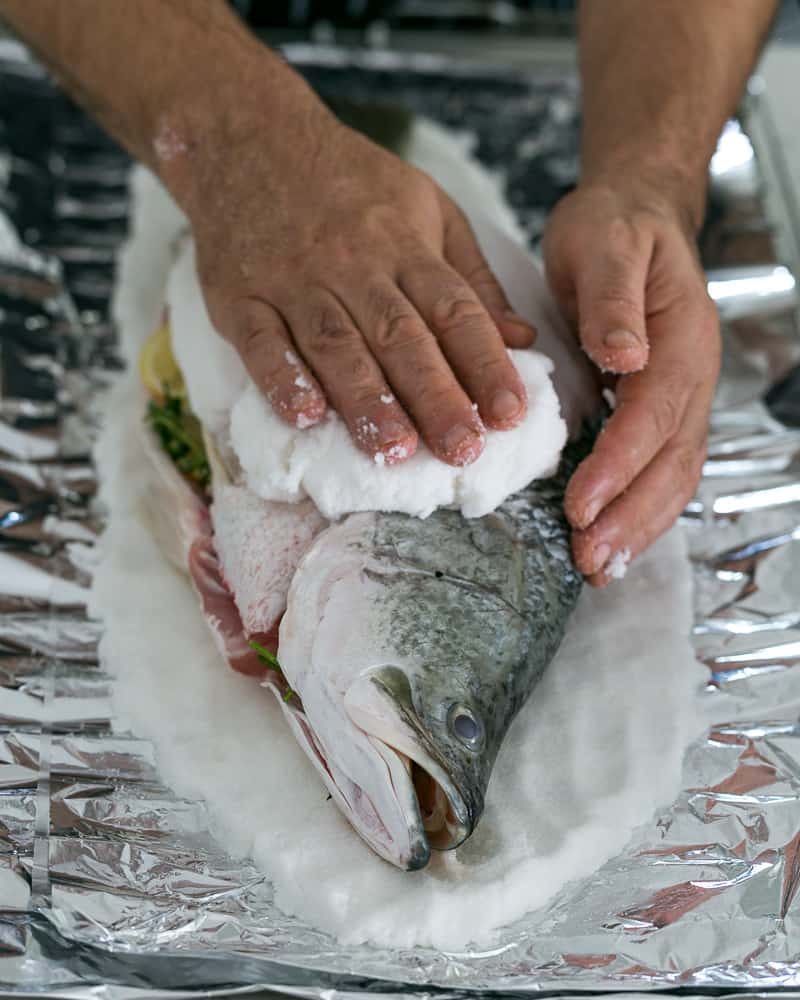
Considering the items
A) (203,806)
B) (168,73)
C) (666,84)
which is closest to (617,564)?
(203,806)

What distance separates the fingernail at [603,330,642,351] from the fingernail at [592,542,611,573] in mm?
360

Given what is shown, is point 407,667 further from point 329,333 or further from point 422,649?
point 329,333

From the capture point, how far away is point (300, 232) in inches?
93.9

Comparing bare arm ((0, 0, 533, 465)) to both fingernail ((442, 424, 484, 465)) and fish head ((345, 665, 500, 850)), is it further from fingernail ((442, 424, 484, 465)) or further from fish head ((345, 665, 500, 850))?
fish head ((345, 665, 500, 850))

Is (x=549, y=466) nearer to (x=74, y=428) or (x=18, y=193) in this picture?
(x=74, y=428)

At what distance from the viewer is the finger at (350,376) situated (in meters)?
2.08

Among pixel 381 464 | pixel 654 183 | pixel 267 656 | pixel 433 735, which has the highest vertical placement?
pixel 654 183

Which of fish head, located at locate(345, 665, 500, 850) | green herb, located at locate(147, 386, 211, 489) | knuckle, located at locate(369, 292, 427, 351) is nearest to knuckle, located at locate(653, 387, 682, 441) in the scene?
knuckle, located at locate(369, 292, 427, 351)

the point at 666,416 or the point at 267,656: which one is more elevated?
the point at 666,416

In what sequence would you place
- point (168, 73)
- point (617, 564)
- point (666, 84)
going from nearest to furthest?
point (617, 564)
point (168, 73)
point (666, 84)

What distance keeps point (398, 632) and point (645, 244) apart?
1034 mm

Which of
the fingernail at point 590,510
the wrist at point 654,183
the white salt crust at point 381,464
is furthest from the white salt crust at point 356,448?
the wrist at point 654,183

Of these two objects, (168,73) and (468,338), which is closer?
(468,338)

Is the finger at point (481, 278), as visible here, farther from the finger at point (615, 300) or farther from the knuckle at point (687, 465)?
the knuckle at point (687, 465)
